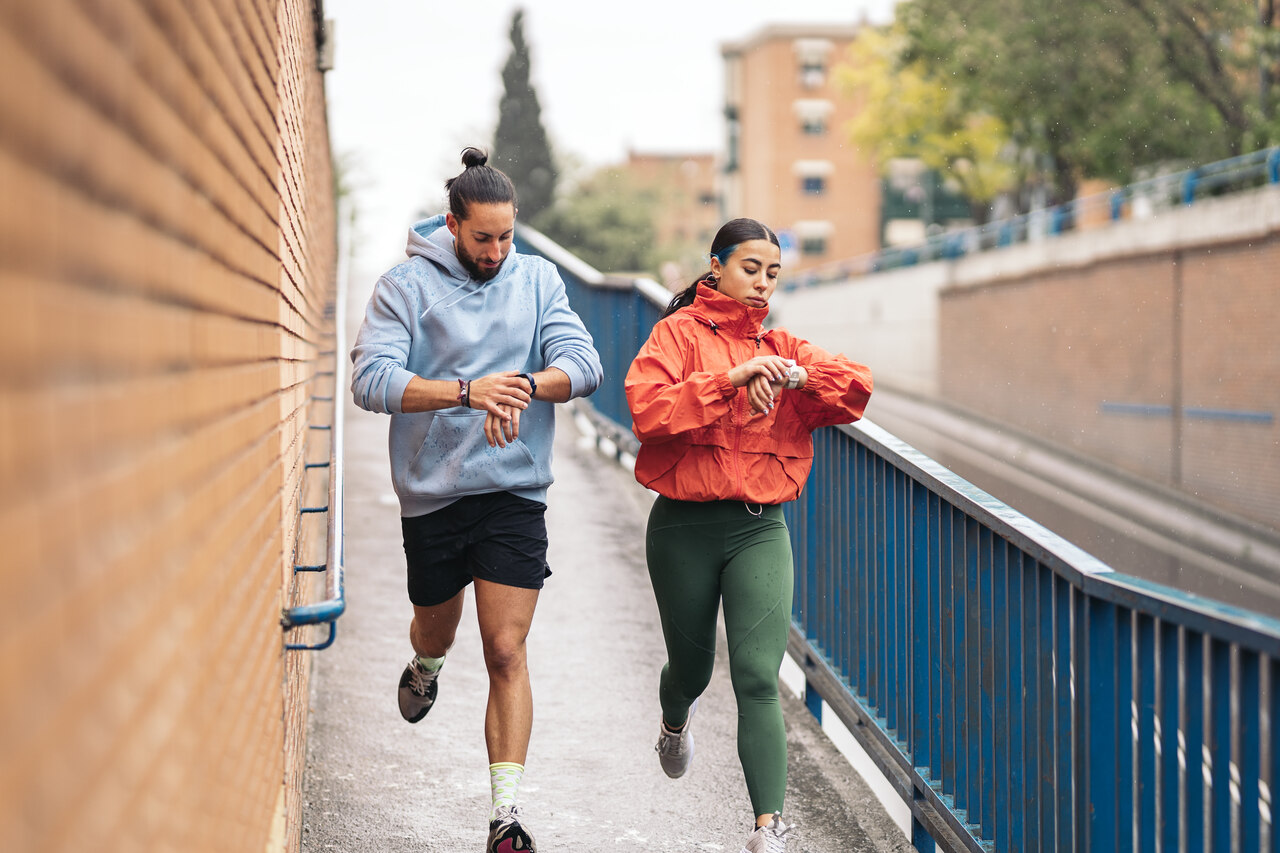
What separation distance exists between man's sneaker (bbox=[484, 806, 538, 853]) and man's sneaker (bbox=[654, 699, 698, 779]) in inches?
38.6

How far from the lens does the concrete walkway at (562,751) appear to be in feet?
15.6

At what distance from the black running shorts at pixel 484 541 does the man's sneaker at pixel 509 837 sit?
713mm

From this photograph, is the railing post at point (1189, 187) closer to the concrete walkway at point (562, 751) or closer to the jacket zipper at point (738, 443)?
the concrete walkway at point (562, 751)

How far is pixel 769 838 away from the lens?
3.99 m

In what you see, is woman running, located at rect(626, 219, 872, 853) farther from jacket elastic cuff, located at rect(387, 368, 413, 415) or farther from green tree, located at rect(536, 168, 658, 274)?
green tree, located at rect(536, 168, 658, 274)

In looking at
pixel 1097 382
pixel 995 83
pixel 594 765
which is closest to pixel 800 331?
pixel 995 83

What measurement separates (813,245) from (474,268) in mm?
69425

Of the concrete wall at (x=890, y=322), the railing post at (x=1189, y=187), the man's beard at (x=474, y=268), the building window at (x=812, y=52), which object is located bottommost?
the man's beard at (x=474, y=268)

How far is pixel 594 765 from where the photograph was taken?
538cm

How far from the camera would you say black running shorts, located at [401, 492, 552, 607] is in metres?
4.30

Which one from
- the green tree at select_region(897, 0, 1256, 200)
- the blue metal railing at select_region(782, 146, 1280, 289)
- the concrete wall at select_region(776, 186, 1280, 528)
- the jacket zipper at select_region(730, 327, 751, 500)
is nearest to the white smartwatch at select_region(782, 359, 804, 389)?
the jacket zipper at select_region(730, 327, 751, 500)

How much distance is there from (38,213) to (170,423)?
0.61 m

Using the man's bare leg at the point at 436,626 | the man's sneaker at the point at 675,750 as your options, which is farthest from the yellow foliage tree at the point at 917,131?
the man's bare leg at the point at 436,626

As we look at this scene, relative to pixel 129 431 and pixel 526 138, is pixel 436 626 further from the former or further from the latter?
pixel 526 138
